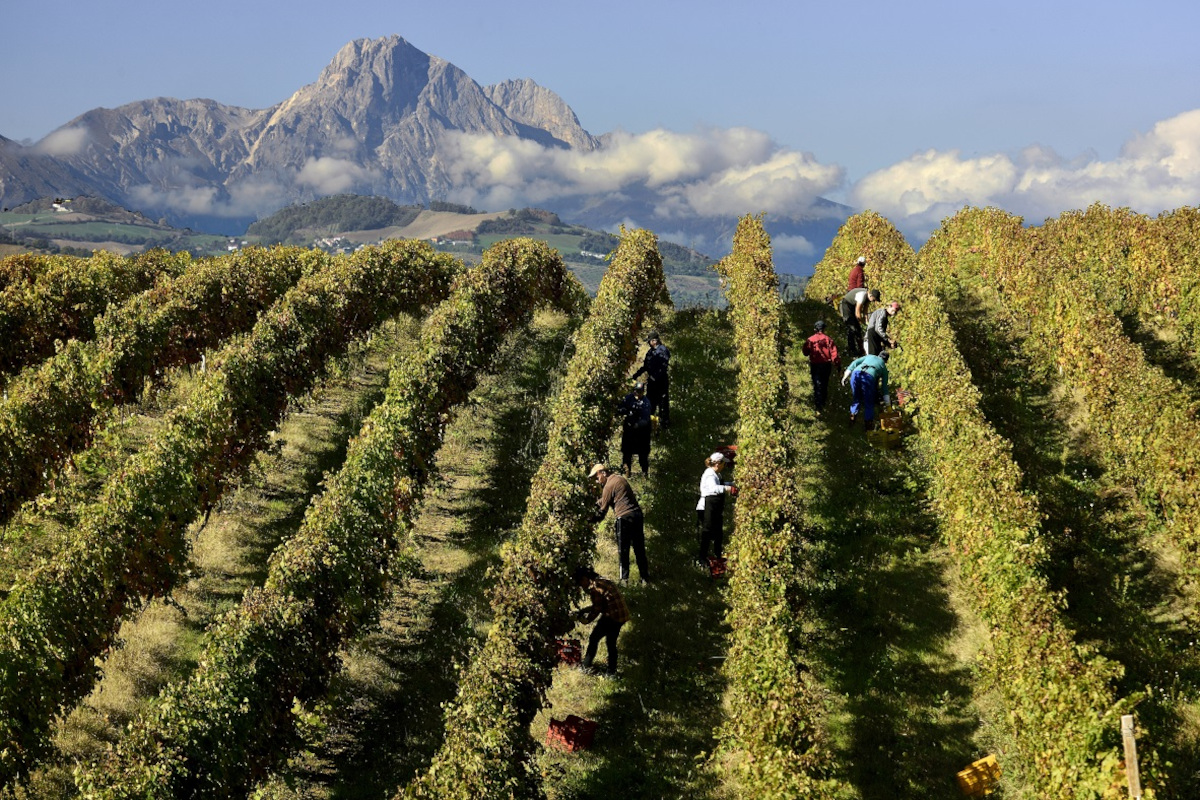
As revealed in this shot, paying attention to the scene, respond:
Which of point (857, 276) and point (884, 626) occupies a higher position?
point (857, 276)

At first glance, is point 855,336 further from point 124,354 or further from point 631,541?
point 124,354

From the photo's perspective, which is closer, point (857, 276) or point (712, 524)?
point (712, 524)

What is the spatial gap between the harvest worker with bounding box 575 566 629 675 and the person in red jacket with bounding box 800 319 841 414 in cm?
943

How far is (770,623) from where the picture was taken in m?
12.3

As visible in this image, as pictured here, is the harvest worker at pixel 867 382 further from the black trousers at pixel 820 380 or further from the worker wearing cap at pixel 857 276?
the worker wearing cap at pixel 857 276

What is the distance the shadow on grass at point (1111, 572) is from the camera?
1252 centimetres

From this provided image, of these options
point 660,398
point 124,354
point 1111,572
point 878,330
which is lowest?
point 1111,572

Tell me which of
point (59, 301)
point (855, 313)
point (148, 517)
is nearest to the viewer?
point (148, 517)

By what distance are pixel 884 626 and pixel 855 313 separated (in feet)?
39.9

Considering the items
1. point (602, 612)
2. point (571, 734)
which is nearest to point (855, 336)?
point (602, 612)

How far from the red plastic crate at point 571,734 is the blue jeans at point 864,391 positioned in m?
10.9

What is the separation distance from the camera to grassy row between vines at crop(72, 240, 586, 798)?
11.4 m

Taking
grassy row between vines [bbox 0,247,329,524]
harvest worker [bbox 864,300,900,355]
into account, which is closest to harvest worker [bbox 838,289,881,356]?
harvest worker [bbox 864,300,900,355]

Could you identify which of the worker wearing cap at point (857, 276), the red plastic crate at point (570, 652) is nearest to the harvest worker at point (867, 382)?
the worker wearing cap at point (857, 276)
